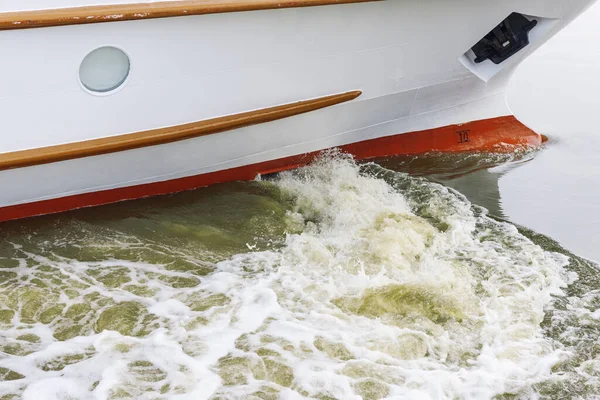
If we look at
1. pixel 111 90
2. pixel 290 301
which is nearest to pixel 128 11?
pixel 111 90

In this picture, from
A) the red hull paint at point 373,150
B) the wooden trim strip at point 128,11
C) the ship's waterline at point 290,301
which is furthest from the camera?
the red hull paint at point 373,150

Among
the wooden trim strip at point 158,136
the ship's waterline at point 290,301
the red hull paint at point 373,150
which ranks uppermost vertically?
the wooden trim strip at point 158,136

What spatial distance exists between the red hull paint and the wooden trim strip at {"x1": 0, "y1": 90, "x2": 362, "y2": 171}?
43 centimetres

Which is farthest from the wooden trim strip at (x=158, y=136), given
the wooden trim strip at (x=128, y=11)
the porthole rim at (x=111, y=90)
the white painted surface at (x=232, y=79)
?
the wooden trim strip at (x=128, y=11)

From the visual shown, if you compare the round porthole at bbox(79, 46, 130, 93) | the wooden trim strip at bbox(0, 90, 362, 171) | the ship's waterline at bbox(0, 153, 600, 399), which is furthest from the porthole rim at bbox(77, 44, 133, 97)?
the ship's waterline at bbox(0, 153, 600, 399)

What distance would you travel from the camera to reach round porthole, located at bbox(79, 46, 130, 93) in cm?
355

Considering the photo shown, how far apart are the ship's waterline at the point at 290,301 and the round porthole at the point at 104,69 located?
88 cm

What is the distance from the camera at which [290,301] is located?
3.33 meters

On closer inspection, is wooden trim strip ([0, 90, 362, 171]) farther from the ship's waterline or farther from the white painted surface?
the ship's waterline

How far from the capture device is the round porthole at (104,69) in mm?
3549

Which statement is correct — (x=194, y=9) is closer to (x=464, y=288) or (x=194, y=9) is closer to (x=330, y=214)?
(x=330, y=214)

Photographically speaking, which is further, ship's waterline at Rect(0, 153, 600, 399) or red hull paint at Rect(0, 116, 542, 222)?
red hull paint at Rect(0, 116, 542, 222)

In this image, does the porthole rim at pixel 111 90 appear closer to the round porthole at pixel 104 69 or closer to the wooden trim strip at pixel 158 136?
the round porthole at pixel 104 69

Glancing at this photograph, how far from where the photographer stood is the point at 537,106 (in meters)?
7.30
